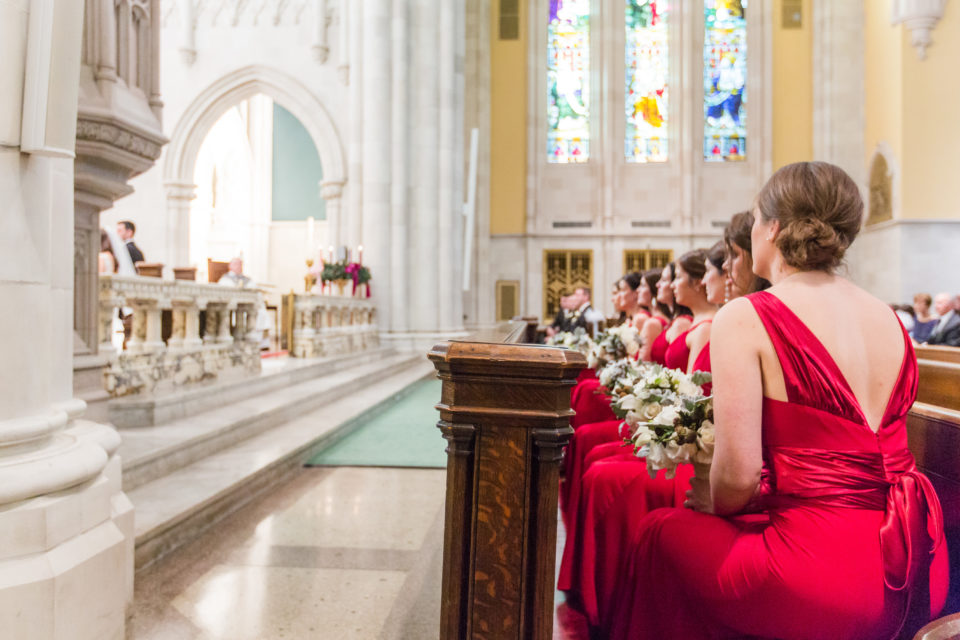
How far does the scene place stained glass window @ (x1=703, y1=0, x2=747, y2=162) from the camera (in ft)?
53.3

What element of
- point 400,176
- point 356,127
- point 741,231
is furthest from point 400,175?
point 741,231

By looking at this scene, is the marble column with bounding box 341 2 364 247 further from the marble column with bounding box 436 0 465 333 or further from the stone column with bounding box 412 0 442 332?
the marble column with bounding box 436 0 465 333

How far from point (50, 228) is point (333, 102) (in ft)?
40.5

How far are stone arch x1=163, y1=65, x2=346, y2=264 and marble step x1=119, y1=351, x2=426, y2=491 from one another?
7.38 metres

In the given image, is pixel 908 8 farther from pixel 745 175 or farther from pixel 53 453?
pixel 53 453

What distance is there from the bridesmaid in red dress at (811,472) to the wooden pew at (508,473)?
0.29m

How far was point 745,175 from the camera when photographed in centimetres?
1622

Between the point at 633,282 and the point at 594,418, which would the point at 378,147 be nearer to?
the point at 633,282

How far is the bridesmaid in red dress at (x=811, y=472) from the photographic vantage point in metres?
1.37

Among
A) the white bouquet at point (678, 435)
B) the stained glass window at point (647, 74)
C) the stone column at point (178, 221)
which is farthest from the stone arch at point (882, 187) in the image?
the white bouquet at point (678, 435)

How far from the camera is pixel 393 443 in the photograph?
5445 mm

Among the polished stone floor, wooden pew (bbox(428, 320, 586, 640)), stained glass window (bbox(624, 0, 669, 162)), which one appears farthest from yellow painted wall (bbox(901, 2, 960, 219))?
wooden pew (bbox(428, 320, 586, 640))

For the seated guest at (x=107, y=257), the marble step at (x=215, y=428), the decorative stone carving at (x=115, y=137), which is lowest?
the marble step at (x=215, y=428)

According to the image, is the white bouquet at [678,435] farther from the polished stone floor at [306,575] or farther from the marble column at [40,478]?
the marble column at [40,478]
